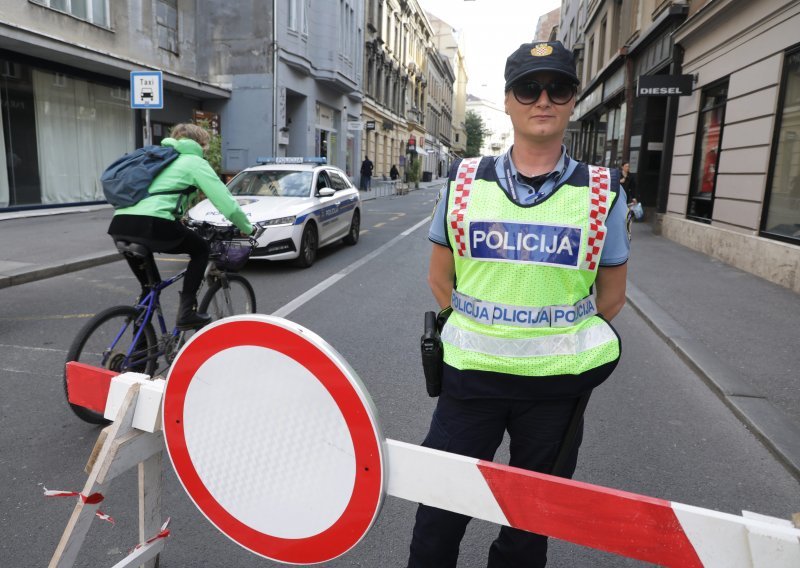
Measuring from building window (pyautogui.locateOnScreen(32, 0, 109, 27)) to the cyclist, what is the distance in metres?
13.2

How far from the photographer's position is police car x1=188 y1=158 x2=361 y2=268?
30.2ft

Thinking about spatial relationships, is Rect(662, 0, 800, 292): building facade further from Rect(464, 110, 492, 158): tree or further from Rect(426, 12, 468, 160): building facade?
Rect(464, 110, 492, 158): tree

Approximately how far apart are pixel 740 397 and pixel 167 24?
21096mm

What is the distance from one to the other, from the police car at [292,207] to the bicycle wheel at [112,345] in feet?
14.8

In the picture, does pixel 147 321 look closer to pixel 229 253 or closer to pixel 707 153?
pixel 229 253

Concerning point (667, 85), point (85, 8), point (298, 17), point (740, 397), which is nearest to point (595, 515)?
point (740, 397)

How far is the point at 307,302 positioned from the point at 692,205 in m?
9.97

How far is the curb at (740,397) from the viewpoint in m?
3.73

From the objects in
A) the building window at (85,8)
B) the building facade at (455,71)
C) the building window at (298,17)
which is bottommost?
the building window at (85,8)

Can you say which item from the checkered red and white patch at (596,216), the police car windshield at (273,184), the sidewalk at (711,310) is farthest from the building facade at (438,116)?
the checkered red and white patch at (596,216)

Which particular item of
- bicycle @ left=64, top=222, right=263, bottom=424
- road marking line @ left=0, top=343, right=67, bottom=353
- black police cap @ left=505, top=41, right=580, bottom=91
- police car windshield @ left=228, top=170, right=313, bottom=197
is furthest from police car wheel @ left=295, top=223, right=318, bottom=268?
black police cap @ left=505, top=41, right=580, bottom=91

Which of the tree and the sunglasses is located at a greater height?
the tree

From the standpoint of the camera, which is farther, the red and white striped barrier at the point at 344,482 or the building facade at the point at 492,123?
the building facade at the point at 492,123

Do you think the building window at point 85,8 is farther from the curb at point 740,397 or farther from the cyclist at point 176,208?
the curb at point 740,397
